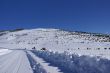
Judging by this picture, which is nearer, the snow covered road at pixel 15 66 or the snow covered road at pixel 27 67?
the snow covered road at pixel 27 67

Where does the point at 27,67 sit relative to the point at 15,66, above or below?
below

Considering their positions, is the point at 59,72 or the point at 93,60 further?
the point at 59,72

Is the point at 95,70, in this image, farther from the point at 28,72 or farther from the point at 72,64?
the point at 28,72

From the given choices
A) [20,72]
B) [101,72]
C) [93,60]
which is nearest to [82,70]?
[93,60]

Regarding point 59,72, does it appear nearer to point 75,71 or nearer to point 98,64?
point 75,71

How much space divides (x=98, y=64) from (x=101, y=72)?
0.46 m

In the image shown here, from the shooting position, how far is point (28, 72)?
16.7 meters

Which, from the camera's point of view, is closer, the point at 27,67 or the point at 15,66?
the point at 27,67

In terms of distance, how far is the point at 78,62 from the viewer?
1439 cm

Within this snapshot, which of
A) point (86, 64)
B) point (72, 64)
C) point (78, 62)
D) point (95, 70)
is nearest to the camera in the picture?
point (95, 70)

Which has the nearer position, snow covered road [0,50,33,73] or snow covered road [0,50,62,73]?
snow covered road [0,50,62,73]

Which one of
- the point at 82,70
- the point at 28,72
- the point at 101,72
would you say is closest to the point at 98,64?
the point at 101,72

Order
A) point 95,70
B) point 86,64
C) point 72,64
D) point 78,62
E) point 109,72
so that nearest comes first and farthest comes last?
point 109,72 → point 95,70 → point 86,64 → point 78,62 → point 72,64

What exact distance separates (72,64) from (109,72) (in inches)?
225
